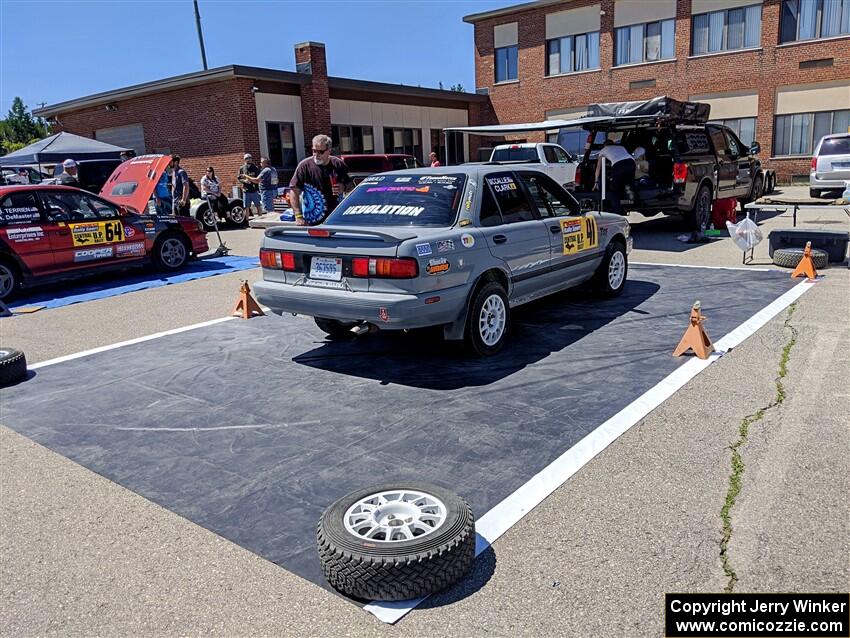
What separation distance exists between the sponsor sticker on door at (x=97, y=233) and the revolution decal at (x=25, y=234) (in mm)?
471

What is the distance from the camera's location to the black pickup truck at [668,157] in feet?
41.1

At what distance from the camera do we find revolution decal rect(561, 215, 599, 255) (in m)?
7.05

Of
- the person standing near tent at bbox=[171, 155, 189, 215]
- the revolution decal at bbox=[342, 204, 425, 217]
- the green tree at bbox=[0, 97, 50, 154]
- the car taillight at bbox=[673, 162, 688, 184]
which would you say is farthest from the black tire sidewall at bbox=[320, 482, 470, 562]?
the green tree at bbox=[0, 97, 50, 154]

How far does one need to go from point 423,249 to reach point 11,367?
12.3 feet

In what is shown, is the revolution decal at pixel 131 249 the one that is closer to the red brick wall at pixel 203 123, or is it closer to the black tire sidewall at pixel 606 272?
the black tire sidewall at pixel 606 272

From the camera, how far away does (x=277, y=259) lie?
6.06 m

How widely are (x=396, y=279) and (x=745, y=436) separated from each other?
2.64 meters

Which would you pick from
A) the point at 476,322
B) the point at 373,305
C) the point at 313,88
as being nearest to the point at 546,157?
the point at 313,88

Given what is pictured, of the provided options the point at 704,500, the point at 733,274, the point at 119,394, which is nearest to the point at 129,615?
the point at 704,500

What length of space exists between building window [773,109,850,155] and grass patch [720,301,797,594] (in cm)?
2497

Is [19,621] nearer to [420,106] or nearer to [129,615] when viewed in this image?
[129,615]

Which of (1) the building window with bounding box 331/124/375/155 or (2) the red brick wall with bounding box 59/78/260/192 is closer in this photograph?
(2) the red brick wall with bounding box 59/78/260/192

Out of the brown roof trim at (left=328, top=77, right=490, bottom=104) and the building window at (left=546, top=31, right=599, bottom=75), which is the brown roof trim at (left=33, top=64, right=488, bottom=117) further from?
the building window at (left=546, top=31, right=599, bottom=75)

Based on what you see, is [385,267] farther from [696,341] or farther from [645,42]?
[645,42]
